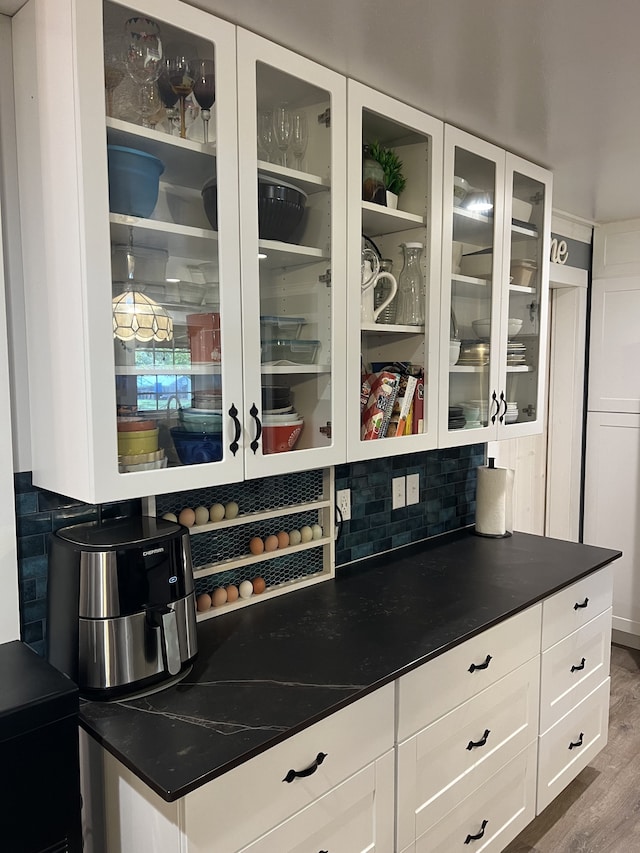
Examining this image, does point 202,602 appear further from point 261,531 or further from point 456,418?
point 456,418

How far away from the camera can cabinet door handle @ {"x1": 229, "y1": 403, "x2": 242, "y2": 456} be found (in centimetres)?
148

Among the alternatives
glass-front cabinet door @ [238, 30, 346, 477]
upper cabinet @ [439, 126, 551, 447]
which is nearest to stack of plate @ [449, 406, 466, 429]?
upper cabinet @ [439, 126, 551, 447]

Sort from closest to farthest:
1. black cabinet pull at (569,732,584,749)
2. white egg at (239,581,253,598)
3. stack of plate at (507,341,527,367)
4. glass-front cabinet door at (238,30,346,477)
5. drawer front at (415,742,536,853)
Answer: glass-front cabinet door at (238,30,346,477) → drawer front at (415,742,536,853) → white egg at (239,581,253,598) → black cabinet pull at (569,732,584,749) → stack of plate at (507,341,527,367)

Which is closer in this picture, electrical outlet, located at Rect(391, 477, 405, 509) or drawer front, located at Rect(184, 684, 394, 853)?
drawer front, located at Rect(184, 684, 394, 853)

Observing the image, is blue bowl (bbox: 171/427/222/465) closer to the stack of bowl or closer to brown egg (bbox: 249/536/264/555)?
the stack of bowl

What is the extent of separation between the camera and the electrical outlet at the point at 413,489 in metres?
2.46

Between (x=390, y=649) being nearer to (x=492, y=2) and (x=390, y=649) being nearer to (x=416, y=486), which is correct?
(x=416, y=486)

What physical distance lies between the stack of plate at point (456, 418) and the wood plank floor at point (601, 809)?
4.71 ft

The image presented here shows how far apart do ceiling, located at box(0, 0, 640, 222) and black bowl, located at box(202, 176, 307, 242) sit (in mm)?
335

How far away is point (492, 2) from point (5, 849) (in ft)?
6.22

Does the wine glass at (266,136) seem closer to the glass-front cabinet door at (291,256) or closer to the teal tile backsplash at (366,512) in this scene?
the glass-front cabinet door at (291,256)

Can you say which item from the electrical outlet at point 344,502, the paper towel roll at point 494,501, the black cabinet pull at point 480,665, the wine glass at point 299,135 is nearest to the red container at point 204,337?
the wine glass at point 299,135

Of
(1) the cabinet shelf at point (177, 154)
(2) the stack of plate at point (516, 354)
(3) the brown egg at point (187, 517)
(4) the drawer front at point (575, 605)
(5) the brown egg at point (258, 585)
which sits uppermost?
(1) the cabinet shelf at point (177, 154)

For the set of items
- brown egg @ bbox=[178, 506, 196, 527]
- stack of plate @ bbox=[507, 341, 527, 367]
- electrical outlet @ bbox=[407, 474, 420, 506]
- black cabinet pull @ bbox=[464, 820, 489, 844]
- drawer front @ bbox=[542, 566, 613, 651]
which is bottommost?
black cabinet pull @ bbox=[464, 820, 489, 844]
